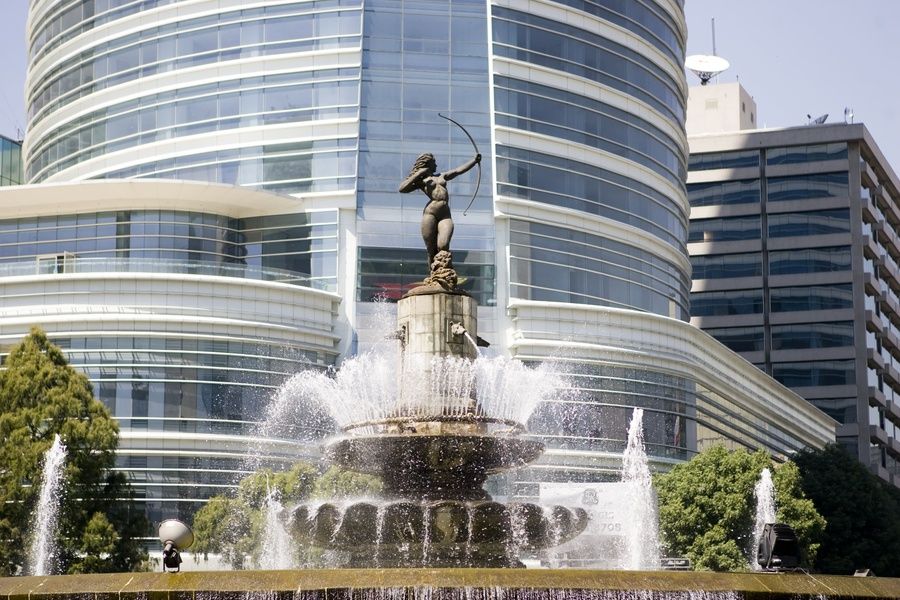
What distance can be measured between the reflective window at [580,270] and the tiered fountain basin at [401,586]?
4720 cm

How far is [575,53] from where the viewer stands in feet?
232

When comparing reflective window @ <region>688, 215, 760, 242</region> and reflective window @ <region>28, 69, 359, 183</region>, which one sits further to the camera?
reflective window @ <region>688, 215, 760, 242</region>

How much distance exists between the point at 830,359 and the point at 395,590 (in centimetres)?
9416

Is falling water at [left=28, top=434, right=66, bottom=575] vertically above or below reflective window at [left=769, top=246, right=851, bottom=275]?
below

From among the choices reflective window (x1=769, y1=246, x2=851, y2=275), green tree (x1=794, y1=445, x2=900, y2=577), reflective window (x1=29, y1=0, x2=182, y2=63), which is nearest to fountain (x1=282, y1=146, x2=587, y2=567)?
green tree (x1=794, y1=445, x2=900, y2=577)

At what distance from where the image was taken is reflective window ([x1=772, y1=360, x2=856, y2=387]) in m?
108

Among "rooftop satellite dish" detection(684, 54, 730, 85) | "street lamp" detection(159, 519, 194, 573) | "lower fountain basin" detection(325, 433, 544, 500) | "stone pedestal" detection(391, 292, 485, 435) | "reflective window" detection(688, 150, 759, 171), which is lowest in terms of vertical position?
"street lamp" detection(159, 519, 194, 573)

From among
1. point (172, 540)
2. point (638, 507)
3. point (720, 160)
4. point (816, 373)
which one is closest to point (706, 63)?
point (720, 160)

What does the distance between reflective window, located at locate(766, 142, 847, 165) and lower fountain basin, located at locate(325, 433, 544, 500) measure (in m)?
90.5

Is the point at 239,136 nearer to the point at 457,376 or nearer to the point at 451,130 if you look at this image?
the point at 451,130

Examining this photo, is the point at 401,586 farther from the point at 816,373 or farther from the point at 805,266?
the point at 805,266

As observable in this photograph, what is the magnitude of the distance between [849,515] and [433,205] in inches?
1742

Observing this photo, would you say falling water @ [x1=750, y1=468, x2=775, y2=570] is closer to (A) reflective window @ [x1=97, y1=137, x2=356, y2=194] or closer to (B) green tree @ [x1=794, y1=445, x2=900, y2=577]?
(B) green tree @ [x1=794, y1=445, x2=900, y2=577]

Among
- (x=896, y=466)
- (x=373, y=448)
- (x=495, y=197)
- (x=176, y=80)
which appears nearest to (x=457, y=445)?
(x=373, y=448)
